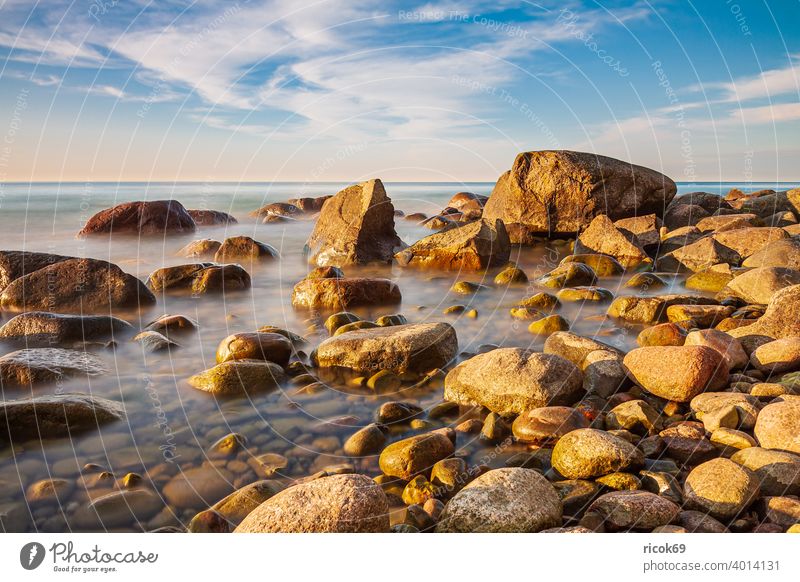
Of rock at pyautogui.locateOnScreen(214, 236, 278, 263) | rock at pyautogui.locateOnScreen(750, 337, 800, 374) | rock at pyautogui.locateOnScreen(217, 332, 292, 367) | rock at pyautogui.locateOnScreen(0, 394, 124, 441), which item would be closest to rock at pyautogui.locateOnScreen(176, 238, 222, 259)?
rock at pyautogui.locateOnScreen(214, 236, 278, 263)

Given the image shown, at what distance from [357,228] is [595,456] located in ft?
29.7

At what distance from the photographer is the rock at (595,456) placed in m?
3.68

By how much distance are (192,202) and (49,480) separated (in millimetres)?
37536

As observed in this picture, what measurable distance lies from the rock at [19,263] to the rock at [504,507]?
818 centimetres

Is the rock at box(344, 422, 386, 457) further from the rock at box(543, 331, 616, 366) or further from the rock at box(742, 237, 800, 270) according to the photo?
the rock at box(742, 237, 800, 270)

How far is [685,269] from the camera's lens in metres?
10.3

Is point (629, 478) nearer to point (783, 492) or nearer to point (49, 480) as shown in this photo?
point (783, 492)

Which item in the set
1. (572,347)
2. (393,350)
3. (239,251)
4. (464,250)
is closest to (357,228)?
(464,250)

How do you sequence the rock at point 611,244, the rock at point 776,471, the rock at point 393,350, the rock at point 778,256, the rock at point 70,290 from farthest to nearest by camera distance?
the rock at point 611,244, the rock at point 778,256, the rock at point 70,290, the rock at point 393,350, the rock at point 776,471

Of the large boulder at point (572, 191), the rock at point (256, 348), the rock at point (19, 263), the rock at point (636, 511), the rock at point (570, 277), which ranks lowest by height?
the rock at point (636, 511)

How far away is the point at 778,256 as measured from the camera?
9.04 meters

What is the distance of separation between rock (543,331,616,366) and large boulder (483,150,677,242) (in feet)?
28.0

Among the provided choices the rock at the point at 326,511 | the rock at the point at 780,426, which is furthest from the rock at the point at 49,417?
the rock at the point at 780,426

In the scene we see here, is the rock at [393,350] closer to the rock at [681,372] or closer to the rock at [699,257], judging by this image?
the rock at [681,372]
